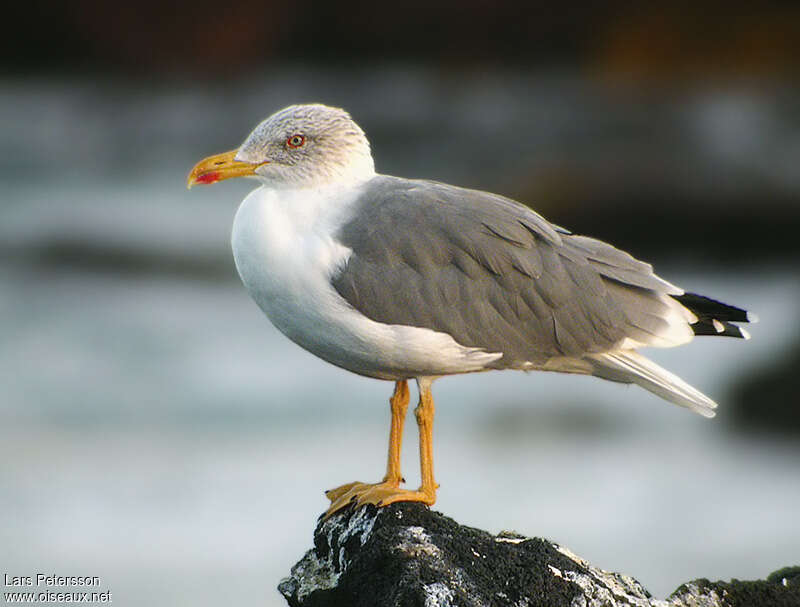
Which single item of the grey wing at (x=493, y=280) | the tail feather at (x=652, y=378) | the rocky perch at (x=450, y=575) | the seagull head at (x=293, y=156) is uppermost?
the seagull head at (x=293, y=156)

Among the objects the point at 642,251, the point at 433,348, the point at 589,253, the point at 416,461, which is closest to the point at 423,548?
the point at 433,348

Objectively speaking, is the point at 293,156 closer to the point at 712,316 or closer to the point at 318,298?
the point at 318,298

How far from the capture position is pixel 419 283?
496 cm

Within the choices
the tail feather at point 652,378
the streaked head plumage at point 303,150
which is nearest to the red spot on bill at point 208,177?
the streaked head plumage at point 303,150

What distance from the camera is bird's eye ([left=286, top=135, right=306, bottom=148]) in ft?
16.9

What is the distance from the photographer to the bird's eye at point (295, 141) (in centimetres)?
514

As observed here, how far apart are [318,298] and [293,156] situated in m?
0.72

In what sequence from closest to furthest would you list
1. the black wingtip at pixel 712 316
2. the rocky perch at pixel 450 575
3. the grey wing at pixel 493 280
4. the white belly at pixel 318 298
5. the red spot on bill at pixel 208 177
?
1. the rocky perch at pixel 450 575
2. the white belly at pixel 318 298
3. the grey wing at pixel 493 280
4. the red spot on bill at pixel 208 177
5. the black wingtip at pixel 712 316

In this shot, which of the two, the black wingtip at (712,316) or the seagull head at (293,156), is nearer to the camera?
the seagull head at (293,156)

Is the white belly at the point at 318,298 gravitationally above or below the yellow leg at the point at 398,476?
above

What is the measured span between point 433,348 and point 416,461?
5.43 metres

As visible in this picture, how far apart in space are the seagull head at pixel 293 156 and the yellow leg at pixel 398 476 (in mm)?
983

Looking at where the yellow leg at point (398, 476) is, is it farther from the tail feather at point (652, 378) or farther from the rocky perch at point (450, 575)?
the tail feather at point (652, 378)

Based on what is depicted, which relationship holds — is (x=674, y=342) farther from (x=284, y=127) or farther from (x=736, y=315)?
(x=284, y=127)
